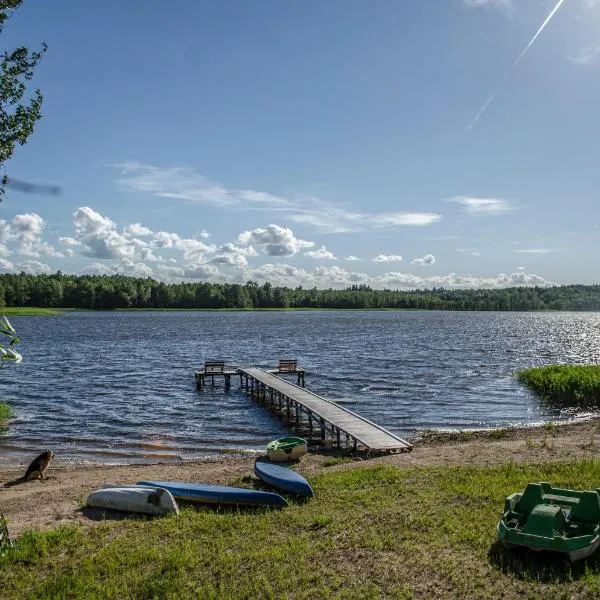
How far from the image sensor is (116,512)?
45.7ft

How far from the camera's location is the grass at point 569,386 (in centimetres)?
3491

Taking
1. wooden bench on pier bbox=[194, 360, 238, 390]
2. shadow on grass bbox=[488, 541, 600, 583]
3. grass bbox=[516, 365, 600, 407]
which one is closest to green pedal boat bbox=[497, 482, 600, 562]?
shadow on grass bbox=[488, 541, 600, 583]

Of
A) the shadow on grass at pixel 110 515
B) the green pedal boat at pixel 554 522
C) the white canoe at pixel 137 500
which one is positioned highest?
the green pedal boat at pixel 554 522

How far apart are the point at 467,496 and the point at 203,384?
102ft

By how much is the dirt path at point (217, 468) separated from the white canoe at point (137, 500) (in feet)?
1.97

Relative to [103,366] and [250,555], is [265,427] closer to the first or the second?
[250,555]

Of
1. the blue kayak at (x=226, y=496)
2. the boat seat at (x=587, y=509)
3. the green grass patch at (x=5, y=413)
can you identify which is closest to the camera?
the boat seat at (x=587, y=509)

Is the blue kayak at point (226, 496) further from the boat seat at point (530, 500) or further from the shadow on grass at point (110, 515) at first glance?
the boat seat at point (530, 500)

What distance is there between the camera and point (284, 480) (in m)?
15.0

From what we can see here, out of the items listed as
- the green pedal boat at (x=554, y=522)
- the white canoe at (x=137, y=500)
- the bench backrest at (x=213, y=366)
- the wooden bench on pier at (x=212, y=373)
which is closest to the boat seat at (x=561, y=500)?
the green pedal boat at (x=554, y=522)

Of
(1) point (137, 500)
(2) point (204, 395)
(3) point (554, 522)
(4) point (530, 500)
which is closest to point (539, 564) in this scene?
(3) point (554, 522)

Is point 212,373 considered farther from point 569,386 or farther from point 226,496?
point 226,496

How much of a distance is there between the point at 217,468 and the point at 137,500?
6.28m

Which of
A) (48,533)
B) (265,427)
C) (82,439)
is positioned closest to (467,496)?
(48,533)
